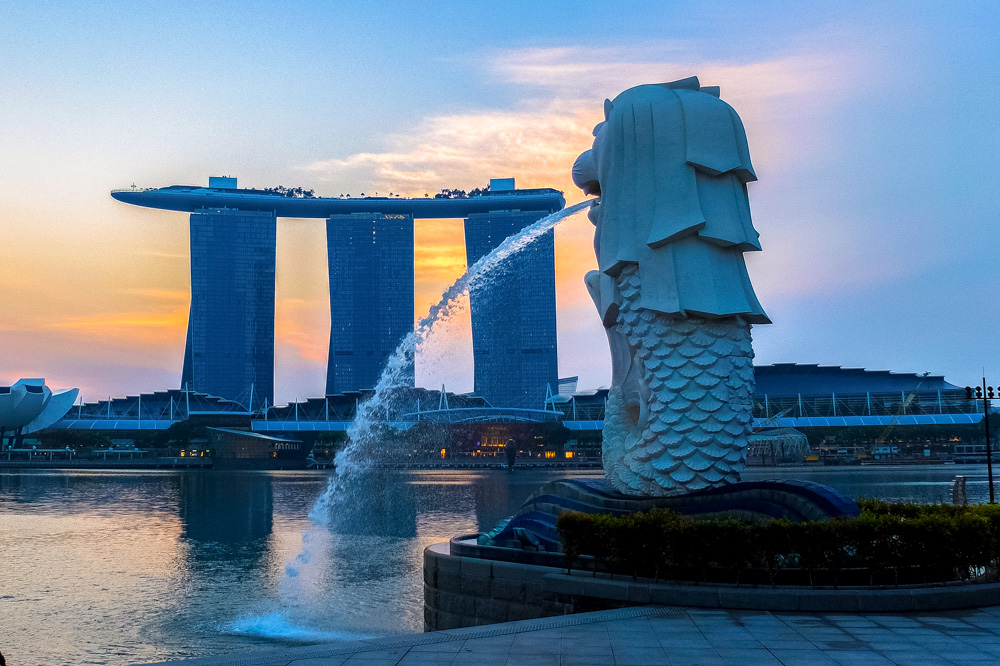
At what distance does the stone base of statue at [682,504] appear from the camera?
1509 cm

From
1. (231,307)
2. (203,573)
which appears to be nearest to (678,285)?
(203,573)

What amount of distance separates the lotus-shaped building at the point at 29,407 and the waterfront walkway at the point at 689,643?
123 meters

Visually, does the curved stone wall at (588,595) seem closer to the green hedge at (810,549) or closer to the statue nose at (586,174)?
the green hedge at (810,549)

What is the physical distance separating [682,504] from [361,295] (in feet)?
607

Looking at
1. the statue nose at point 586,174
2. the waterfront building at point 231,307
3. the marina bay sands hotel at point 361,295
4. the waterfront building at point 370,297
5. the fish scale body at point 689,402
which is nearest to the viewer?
the fish scale body at point 689,402


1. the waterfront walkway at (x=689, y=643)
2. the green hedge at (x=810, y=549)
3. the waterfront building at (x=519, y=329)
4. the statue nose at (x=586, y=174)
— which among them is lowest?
the waterfront walkway at (x=689, y=643)

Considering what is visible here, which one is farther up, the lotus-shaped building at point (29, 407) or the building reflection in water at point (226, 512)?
the lotus-shaped building at point (29, 407)

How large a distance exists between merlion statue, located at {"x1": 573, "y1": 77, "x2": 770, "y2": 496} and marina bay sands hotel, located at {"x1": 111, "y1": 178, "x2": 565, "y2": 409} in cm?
14895

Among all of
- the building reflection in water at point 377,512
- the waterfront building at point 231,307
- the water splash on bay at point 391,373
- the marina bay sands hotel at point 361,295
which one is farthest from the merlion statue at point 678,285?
the waterfront building at point 231,307

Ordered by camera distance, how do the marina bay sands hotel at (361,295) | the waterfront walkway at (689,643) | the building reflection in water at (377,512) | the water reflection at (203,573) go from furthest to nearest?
1. the marina bay sands hotel at (361,295)
2. the building reflection in water at (377,512)
3. the water reflection at (203,573)
4. the waterfront walkway at (689,643)

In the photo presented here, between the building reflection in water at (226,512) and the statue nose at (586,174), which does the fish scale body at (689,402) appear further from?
the building reflection in water at (226,512)

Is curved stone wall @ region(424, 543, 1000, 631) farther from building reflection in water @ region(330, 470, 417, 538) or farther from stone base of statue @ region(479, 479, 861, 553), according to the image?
building reflection in water @ region(330, 470, 417, 538)

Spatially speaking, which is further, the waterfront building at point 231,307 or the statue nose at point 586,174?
the waterfront building at point 231,307

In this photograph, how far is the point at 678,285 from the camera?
60.0 ft
